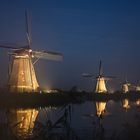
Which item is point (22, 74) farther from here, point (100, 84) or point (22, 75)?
point (100, 84)

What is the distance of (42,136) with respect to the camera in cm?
663

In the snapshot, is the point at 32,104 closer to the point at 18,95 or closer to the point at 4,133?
the point at 18,95

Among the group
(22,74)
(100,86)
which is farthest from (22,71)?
(100,86)

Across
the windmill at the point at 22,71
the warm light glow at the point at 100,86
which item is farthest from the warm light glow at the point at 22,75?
the warm light glow at the point at 100,86

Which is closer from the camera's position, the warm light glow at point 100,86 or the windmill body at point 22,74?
the windmill body at point 22,74

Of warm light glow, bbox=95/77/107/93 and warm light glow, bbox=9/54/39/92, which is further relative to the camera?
warm light glow, bbox=95/77/107/93

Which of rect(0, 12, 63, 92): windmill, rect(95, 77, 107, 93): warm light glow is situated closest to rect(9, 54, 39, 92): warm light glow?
rect(0, 12, 63, 92): windmill

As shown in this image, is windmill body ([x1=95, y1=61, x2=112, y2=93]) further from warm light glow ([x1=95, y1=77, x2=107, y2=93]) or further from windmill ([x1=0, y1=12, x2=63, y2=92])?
windmill ([x1=0, y1=12, x2=63, y2=92])

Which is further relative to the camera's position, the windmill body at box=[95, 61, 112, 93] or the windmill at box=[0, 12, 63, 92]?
the windmill body at box=[95, 61, 112, 93]

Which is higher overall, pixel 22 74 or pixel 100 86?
pixel 22 74

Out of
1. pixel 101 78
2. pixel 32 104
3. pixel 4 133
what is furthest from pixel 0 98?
pixel 101 78

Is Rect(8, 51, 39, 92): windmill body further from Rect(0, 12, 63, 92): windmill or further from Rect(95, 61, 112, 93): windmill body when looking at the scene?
Rect(95, 61, 112, 93): windmill body

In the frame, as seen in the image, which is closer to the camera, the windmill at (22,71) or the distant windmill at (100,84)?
the windmill at (22,71)

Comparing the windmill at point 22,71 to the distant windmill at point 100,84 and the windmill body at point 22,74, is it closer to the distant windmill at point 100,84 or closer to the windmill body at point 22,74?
the windmill body at point 22,74
